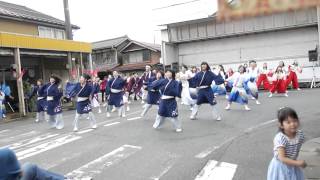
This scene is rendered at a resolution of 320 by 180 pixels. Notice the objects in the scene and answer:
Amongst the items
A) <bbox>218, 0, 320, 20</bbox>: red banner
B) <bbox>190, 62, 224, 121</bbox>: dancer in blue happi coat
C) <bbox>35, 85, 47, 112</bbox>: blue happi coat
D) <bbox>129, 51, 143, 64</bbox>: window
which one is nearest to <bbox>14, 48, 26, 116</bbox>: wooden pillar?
<bbox>35, 85, 47, 112</bbox>: blue happi coat

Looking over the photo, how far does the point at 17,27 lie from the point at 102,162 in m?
19.8

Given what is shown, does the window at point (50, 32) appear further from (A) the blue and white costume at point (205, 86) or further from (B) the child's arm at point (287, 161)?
(B) the child's arm at point (287, 161)

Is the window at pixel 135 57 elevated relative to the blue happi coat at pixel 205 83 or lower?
elevated

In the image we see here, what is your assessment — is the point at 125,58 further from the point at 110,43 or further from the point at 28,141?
the point at 28,141

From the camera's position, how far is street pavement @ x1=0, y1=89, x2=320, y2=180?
274 inches

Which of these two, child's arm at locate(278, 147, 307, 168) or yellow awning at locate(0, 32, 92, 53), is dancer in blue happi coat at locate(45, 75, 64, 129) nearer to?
yellow awning at locate(0, 32, 92, 53)

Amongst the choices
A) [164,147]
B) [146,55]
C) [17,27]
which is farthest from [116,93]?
[146,55]

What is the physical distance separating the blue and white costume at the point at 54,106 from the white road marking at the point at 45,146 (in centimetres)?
201

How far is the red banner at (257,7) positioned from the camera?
3.25 metres

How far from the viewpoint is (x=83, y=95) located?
1179 centimetres

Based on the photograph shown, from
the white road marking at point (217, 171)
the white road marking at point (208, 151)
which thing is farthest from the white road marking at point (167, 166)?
the white road marking at point (217, 171)

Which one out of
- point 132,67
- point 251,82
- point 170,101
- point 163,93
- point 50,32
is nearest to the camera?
point 170,101

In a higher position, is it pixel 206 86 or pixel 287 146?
pixel 206 86

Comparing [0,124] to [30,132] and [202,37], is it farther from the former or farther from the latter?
[202,37]
